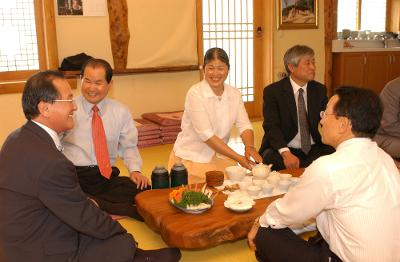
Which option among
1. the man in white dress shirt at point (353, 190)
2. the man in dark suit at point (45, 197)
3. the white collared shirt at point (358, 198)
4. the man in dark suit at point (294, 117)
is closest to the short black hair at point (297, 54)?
the man in dark suit at point (294, 117)

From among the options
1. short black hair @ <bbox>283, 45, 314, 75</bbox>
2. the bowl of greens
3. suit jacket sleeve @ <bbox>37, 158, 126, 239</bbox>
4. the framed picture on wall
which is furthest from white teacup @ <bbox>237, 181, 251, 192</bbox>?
the framed picture on wall

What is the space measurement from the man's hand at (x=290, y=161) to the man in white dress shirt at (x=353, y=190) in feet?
4.19

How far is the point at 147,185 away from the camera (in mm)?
2752

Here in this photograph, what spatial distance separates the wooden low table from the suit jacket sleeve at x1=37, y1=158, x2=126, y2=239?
0.37 meters

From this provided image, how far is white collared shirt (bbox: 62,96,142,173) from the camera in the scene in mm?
2682

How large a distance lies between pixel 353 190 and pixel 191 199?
0.85 meters

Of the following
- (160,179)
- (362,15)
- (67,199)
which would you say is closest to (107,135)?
(160,179)

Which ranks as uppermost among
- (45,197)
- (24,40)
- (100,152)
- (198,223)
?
(24,40)

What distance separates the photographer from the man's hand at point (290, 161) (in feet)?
9.75

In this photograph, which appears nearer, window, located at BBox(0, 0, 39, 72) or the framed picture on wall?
window, located at BBox(0, 0, 39, 72)

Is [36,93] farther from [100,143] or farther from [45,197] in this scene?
[100,143]

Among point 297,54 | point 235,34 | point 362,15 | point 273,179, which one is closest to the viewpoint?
point 273,179

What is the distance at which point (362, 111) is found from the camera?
1560 millimetres

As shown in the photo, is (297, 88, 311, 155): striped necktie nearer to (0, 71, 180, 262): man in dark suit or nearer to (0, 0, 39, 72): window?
(0, 71, 180, 262): man in dark suit
